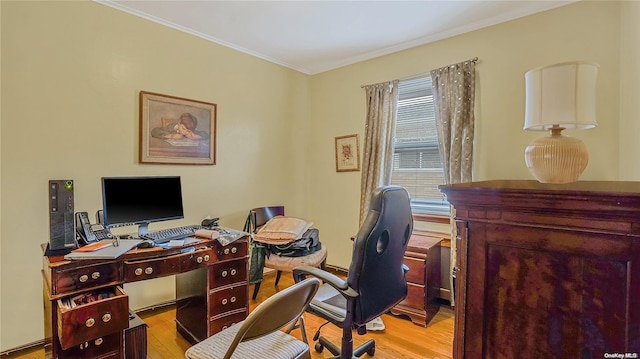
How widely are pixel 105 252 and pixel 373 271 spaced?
5.00 ft

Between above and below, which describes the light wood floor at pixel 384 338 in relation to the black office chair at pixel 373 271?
below

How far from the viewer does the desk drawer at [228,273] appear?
2.17m

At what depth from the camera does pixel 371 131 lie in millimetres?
3332

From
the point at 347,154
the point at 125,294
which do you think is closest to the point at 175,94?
the point at 125,294

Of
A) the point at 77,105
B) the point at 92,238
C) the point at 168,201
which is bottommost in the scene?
the point at 92,238

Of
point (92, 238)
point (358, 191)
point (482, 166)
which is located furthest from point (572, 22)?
point (92, 238)

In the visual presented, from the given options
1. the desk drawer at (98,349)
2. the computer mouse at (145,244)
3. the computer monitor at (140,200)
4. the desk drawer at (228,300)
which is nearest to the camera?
the desk drawer at (98,349)

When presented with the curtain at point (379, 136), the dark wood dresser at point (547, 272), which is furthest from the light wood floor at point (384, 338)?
the dark wood dresser at point (547, 272)

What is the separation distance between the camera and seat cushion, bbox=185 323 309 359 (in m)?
1.36

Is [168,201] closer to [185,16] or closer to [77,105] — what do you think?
[77,105]

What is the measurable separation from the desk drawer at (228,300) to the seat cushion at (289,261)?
21.8 inches

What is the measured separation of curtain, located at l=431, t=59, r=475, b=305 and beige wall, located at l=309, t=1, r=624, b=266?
3.8 inches

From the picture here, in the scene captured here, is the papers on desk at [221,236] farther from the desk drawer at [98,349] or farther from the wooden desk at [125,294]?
the desk drawer at [98,349]

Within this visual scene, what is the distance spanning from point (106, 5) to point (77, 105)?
2.68 ft
